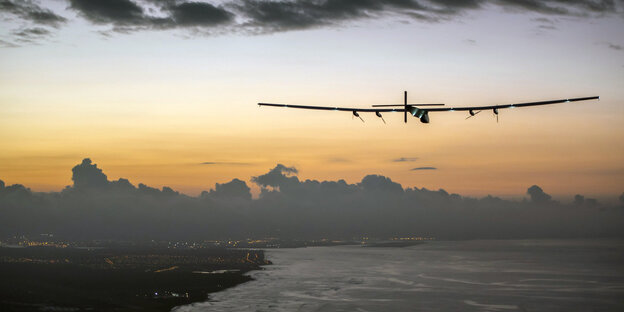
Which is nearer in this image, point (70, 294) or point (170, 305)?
point (170, 305)

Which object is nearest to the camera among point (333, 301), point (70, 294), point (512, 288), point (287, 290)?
point (70, 294)

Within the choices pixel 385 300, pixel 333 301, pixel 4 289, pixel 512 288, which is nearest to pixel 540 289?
pixel 512 288

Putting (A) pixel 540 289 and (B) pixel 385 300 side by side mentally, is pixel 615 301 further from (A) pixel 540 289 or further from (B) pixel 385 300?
(B) pixel 385 300

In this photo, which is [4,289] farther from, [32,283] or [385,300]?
[385,300]

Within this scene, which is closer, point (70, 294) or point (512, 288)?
point (70, 294)

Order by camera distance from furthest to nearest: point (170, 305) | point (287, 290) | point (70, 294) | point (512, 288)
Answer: point (512, 288) < point (287, 290) < point (70, 294) < point (170, 305)

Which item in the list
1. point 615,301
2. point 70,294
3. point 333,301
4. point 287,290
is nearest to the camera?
point 70,294

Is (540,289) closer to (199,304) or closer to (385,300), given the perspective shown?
(385,300)

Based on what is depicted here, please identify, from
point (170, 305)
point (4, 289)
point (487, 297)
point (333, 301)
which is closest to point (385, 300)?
point (333, 301)

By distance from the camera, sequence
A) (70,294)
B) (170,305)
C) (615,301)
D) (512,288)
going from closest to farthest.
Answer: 1. (170,305)
2. (70,294)
3. (615,301)
4. (512,288)
